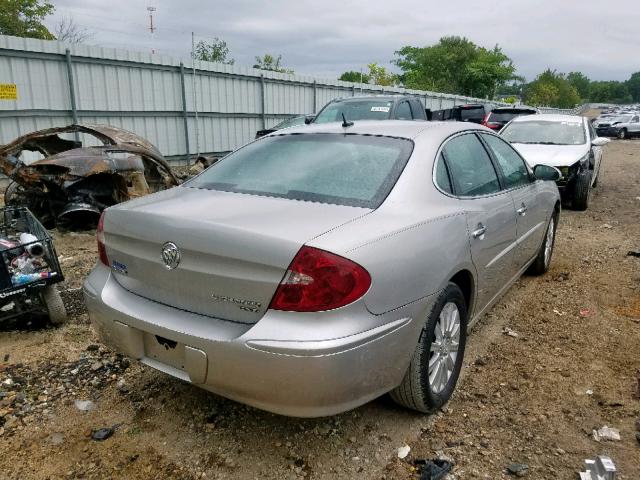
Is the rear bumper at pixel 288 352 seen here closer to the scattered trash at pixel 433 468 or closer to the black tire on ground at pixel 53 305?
the scattered trash at pixel 433 468

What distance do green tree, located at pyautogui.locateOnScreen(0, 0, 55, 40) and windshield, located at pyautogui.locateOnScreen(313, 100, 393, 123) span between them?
24279 mm

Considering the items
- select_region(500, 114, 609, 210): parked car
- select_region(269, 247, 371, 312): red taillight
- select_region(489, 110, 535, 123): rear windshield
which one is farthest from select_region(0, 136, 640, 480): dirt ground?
select_region(489, 110, 535, 123): rear windshield

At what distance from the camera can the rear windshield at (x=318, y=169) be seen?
247cm

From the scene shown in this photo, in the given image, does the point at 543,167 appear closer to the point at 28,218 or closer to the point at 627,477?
the point at 627,477

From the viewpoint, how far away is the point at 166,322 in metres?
2.19

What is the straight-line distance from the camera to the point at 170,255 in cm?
219

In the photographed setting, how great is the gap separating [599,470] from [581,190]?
6.80 meters

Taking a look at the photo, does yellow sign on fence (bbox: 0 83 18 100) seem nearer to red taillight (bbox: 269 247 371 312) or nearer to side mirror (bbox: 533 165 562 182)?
side mirror (bbox: 533 165 562 182)

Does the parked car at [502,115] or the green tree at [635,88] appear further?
the green tree at [635,88]

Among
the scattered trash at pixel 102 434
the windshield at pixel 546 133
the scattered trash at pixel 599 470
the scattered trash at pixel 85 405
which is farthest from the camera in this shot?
the windshield at pixel 546 133

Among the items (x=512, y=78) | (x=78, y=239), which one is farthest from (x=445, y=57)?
(x=78, y=239)

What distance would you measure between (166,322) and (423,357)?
1.20 metres

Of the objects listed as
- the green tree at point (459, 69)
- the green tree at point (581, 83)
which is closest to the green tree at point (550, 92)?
the green tree at point (459, 69)

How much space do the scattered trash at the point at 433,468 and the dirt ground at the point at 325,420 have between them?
0.04 meters
